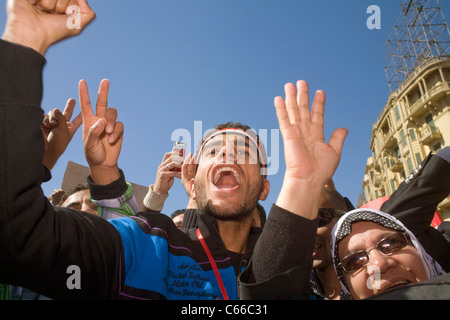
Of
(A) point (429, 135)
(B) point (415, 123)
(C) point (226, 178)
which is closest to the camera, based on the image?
(C) point (226, 178)

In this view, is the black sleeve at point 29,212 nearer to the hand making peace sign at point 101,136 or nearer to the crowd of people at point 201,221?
the crowd of people at point 201,221

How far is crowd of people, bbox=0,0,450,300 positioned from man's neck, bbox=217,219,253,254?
0.04ft

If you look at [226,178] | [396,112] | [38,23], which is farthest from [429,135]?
[38,23]

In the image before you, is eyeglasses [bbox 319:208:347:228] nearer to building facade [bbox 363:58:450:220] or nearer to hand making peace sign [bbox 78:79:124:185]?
hand making peace sign [bbox 78:79:124:185]

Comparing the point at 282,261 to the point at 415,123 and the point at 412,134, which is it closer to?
the point at 412,134

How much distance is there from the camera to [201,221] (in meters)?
2.55

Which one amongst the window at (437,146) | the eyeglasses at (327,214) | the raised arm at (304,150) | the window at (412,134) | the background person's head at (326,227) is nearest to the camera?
the raised arm at (304,150)

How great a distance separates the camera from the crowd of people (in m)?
1.29

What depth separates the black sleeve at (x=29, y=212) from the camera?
48.1 inches

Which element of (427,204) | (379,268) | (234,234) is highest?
(427,204)

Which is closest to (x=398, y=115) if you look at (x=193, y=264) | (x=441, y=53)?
(x=441, y=53)

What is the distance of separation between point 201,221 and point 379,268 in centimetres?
140

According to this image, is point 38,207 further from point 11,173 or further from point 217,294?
point 217,294

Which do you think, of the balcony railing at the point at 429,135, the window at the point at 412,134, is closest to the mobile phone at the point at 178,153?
the balcony railing at the point at 429,135
